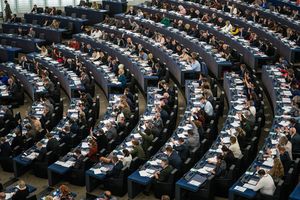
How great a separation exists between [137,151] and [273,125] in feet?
15.2

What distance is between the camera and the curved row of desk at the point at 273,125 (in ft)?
49.6

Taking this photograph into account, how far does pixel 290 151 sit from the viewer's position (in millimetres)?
16516

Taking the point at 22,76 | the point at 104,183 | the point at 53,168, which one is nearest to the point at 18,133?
the point at 53,168

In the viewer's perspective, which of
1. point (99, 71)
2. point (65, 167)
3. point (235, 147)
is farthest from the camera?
point (99, 71)

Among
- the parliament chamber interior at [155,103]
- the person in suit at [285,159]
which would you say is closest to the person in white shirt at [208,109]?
the parliament chamber interior at [155,103]

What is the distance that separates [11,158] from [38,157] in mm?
1272

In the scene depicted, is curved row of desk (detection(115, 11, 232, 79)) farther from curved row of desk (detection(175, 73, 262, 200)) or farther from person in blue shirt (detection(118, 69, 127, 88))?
curved row of desk (detection(175, 73, 262, 200))

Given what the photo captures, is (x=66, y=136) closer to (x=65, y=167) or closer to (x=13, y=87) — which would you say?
(x=65, y=167)

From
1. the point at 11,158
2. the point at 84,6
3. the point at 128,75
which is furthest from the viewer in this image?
the point at 84,6

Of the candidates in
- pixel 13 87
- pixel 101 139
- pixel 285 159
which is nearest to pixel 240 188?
pixel 285 159

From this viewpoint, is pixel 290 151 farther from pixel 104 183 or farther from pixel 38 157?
pixel 38 157

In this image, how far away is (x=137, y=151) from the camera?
17703mm

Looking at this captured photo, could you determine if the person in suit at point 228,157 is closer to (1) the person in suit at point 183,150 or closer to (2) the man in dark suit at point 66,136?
(1) the person in suit at point 183,150

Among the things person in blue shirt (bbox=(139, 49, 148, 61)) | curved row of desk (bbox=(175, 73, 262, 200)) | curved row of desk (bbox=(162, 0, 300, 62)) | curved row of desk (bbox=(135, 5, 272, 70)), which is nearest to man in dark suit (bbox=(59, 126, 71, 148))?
curved row of desk (bbox=(175, 73, 262, 200))
